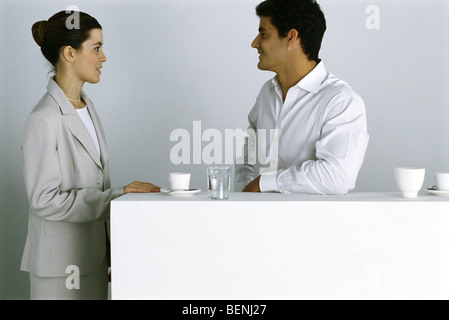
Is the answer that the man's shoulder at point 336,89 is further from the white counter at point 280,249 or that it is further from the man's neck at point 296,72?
the white counter at point 280,249

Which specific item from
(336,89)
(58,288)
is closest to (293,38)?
(336,89)

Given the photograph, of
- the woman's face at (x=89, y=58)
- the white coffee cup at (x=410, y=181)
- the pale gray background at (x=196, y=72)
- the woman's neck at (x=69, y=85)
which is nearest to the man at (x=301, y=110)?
the white coffee cup at (x=410, y=181)

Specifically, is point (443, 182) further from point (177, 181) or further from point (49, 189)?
point (49, 189)

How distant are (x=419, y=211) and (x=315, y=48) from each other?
3.52ft

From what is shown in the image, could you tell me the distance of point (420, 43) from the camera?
4.24 meters

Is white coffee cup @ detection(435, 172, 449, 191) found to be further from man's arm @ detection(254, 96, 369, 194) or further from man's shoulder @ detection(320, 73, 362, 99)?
man's shoulder @ detection(320, 73, 362, 99)

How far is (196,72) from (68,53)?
1.76 meters

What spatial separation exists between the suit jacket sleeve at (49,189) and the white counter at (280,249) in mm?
357

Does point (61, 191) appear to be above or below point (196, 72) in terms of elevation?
below

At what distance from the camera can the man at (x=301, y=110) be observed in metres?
2.35

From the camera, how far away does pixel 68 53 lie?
2.55 metres

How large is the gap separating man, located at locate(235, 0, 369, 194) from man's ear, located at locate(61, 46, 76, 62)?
0.88 metres

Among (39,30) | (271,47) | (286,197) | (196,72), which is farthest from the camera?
(196,72)

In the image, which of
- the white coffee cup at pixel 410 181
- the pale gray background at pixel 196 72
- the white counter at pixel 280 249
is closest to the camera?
the white counter at pixel 280 249
